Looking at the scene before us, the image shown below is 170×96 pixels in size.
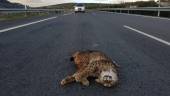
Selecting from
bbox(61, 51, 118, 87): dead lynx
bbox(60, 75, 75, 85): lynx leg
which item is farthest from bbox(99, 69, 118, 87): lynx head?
bbox(60, 75, 75, 85): lynx leg

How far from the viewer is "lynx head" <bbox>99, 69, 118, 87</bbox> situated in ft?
13.4

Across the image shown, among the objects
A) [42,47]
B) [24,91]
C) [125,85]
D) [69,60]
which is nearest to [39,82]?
[24,91]

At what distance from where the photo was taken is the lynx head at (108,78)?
4098 mm

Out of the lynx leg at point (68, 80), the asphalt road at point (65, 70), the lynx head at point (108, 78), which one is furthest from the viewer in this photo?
the lynx leg at point (68, 80)

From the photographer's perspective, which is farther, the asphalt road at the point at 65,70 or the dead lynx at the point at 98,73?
the asphalt road at the point at 65,70

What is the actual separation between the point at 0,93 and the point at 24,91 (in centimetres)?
28

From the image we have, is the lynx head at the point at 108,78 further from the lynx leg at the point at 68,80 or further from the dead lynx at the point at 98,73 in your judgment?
the lynx leg at the point at 68,80

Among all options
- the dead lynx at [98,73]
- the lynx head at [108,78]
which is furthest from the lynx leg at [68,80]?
the lynx head at [108,78]

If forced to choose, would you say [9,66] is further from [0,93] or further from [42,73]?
[0,93]

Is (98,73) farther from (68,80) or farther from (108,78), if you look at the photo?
(68,80)

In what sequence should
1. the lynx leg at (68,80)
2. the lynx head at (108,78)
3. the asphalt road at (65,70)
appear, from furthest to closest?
the lynx leg at (68,80)
the asphalt road at (65,70)
the lynx head at (108,78)

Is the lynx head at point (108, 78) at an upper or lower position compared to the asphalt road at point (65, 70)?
upper

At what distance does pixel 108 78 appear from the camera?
13.6 ft

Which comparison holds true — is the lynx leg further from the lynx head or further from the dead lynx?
the lynx head
